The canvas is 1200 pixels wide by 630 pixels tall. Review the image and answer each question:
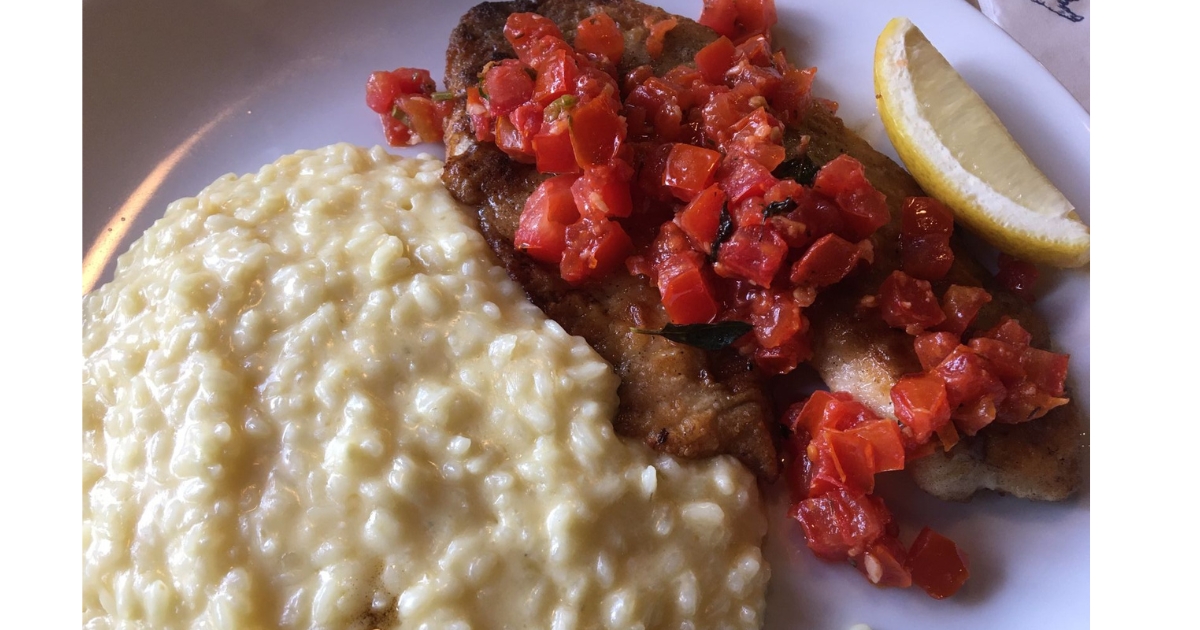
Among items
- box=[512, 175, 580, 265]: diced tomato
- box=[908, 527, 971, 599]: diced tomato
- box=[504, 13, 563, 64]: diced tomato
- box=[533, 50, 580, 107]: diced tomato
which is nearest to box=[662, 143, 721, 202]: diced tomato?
box=[512, 175, 580, 265]: diced tomato

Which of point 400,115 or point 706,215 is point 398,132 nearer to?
point 400,115

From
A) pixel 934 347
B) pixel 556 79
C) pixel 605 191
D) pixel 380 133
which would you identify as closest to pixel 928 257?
pixel 934 347

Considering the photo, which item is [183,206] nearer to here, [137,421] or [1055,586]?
[137,421]

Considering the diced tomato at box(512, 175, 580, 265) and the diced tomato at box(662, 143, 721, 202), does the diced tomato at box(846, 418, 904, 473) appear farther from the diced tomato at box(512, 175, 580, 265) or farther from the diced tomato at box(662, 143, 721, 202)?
the diced tomato at box(512, 175, 580, 265)

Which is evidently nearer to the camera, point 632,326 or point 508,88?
point 632,326

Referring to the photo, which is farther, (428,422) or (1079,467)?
(1079,467)

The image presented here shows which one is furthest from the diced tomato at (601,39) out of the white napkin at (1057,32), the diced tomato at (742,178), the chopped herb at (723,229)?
the white napkin at (1057,32)
